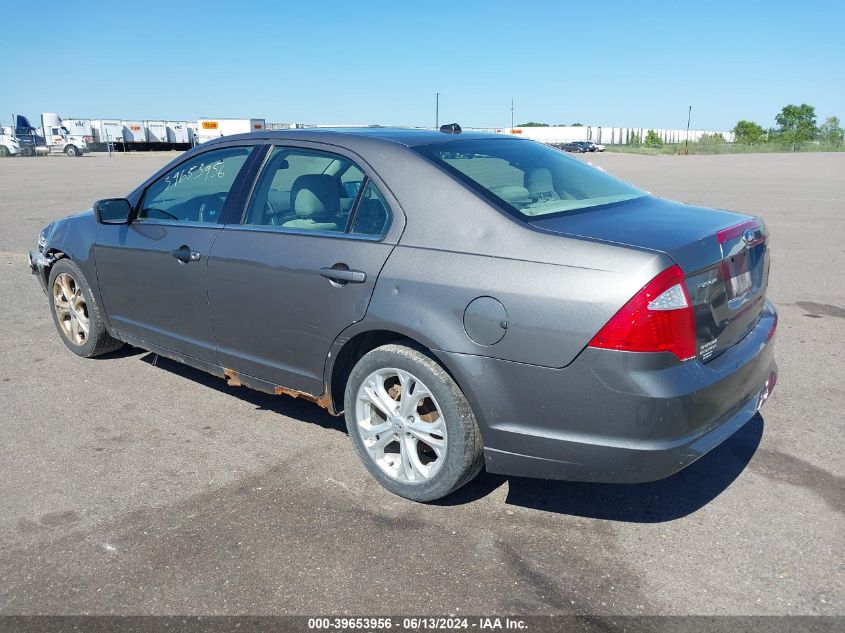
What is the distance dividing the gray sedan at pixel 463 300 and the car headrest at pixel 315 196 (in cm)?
1

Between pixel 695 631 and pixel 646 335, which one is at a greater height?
pixel 646 335

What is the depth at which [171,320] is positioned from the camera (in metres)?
4.41

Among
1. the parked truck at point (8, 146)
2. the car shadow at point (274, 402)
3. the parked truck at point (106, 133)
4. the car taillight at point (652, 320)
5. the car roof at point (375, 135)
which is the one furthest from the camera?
the parked truck at point (106, 133)

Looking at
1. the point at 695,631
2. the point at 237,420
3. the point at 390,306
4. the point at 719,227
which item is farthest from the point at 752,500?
the point at 237,420

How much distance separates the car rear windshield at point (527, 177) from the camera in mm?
3271

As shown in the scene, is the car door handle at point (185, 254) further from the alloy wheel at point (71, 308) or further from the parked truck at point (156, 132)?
the parked truck at point (156, 132)

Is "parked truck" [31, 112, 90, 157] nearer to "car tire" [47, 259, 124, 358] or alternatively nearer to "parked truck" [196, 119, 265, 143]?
"parked truck" [196, 119, 265, 143]

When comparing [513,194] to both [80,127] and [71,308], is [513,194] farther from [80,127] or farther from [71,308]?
[80,127]

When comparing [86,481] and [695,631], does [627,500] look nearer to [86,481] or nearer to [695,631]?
[695,631]

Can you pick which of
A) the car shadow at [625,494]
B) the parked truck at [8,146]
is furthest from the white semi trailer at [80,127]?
the car shadow at [625,494]

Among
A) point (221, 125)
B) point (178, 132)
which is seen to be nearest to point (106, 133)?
point (178, 132)

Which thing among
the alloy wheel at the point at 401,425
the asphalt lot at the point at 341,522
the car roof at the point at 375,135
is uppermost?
the car roof at the point at 375,135

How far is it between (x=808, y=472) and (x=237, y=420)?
10.2ft

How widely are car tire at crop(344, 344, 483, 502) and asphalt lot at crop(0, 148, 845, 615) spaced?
0.15m
